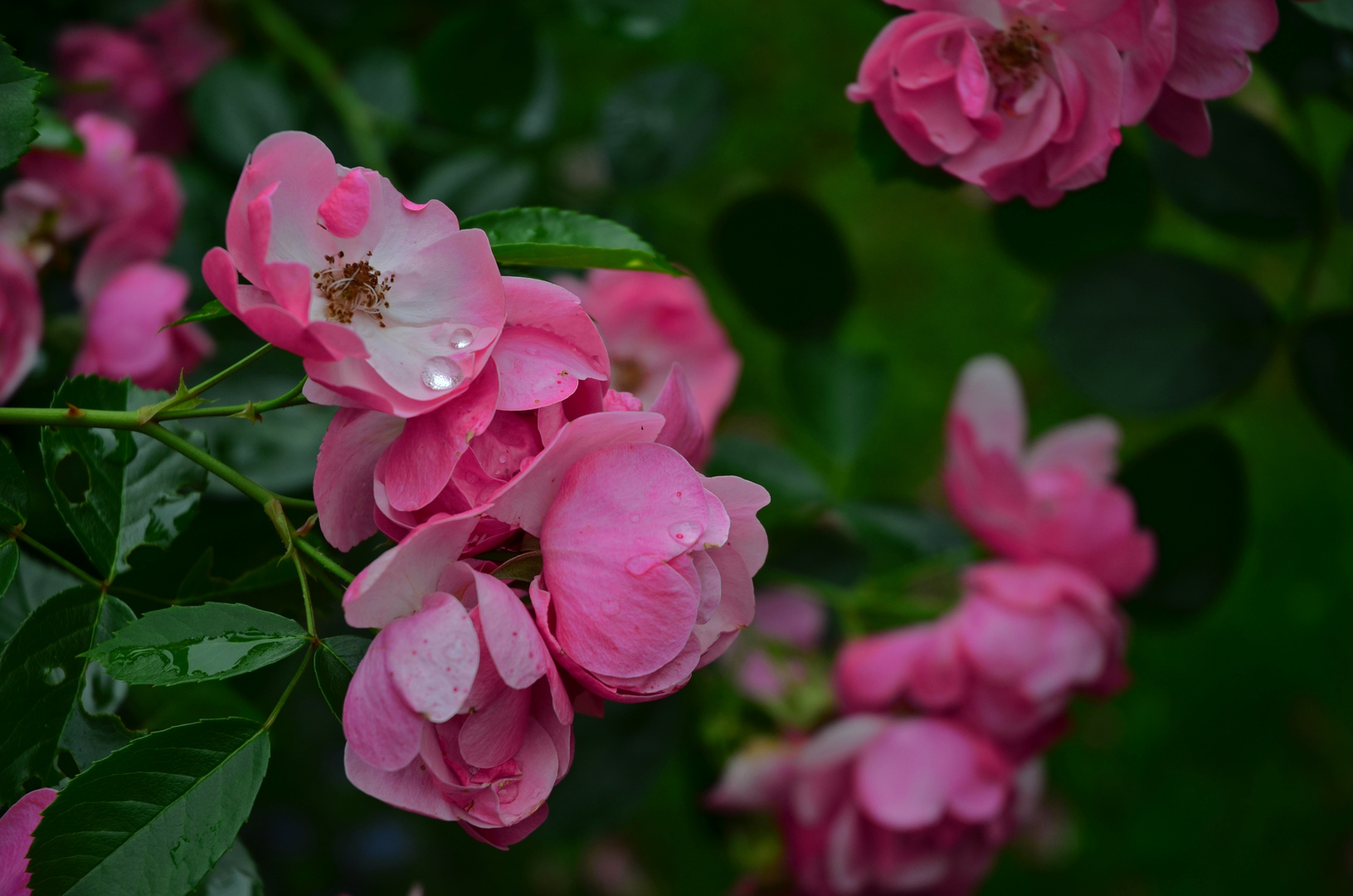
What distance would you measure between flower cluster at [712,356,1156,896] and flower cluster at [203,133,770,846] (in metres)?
0.35

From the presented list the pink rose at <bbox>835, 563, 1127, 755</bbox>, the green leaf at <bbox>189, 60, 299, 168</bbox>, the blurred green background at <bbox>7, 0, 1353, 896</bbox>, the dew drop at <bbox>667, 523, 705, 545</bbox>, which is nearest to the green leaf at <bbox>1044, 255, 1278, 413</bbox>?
the blurred green background at <bbox>7, 0, 1353, 896</bbox>

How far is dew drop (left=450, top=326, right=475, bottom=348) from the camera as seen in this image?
1.33 ft

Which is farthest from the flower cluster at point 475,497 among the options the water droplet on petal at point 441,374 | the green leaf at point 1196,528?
the green leaf at point 1196,528

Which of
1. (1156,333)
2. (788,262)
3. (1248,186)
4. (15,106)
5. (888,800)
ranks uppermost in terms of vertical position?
(15,106)

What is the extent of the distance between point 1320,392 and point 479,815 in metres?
0.72

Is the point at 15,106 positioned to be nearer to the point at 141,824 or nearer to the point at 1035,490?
the point at 141,824

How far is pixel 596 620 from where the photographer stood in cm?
37

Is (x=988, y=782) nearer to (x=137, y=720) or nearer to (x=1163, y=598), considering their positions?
(x=1163, y=598)

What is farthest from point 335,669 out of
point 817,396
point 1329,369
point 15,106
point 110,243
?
point 1329,369

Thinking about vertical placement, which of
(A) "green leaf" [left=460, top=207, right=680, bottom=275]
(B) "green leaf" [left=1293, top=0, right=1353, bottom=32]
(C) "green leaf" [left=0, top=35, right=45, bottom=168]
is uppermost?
(B) "green leaf" [left=1293, top=0, right=1353, bottom=32]

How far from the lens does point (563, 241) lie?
45 centimetres

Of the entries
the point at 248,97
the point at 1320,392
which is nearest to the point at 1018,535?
the point at 1320,392

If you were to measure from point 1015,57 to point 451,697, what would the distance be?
0.41 meters

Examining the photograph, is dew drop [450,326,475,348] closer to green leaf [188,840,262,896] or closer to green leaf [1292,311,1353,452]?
green leaf [188,840,262,896]
